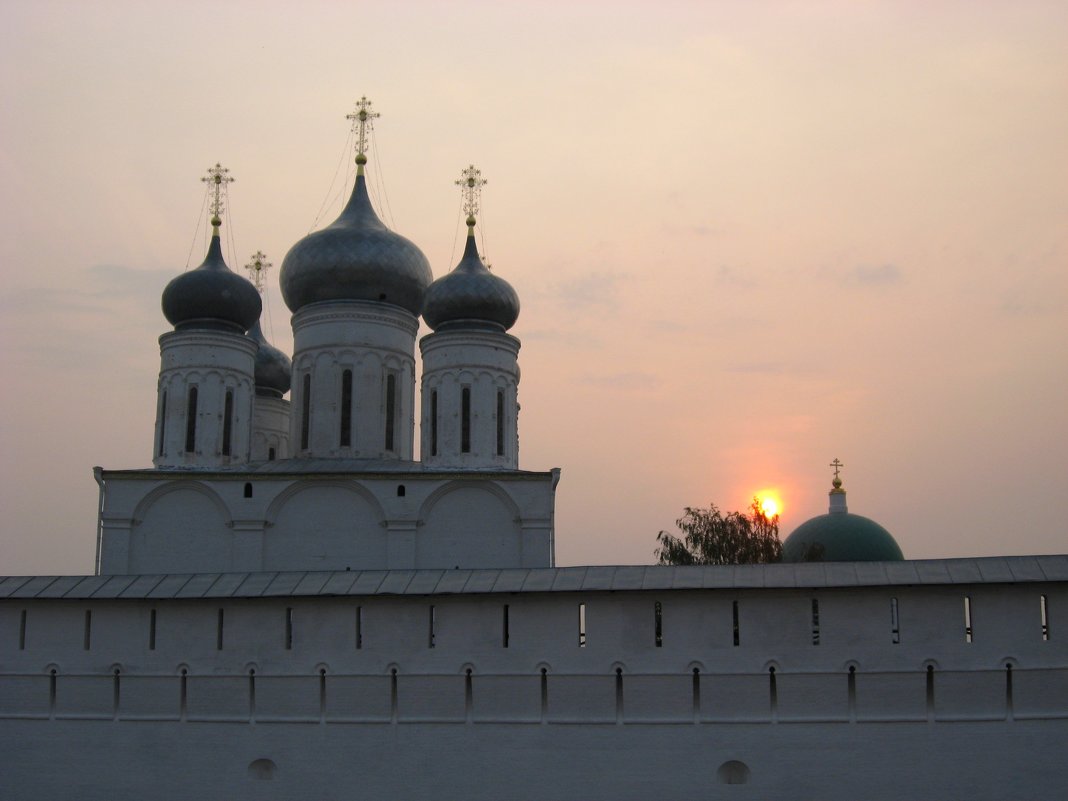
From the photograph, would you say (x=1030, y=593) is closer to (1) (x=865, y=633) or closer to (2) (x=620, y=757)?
(1) (x=865, y=633)

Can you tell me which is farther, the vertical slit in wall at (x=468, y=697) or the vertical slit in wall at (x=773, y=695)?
the vertical slit in wall at (x=468, y=697)

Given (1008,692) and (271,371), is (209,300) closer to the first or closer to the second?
(271,371)

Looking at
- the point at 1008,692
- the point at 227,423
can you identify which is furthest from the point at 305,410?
the point at 1008,692

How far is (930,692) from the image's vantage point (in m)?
13.2

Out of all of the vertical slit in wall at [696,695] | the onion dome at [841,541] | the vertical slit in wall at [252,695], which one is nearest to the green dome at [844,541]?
the onion dome at [841,541]

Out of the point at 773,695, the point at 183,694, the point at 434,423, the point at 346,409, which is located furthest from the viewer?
the point at 434,423

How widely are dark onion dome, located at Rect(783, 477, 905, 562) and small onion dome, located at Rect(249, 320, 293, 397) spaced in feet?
34.6

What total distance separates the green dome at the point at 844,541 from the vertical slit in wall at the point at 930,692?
10745 mm

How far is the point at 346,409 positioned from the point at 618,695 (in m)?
8.43

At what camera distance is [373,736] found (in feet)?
46.5

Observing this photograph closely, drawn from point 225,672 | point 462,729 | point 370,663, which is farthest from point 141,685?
point 462,729

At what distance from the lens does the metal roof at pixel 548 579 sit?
13.4 metres

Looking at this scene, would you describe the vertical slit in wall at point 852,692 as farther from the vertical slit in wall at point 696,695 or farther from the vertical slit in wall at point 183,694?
the vertical slit in wall at point 183,694

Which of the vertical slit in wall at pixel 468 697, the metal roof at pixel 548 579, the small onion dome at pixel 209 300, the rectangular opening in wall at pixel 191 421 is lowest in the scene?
the vertical slit in wall at pixel 468 697
